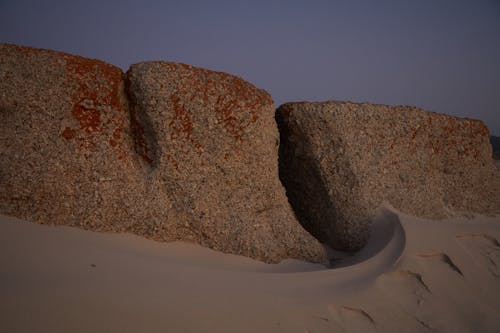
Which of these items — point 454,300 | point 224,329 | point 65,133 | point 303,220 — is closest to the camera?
point 224,329

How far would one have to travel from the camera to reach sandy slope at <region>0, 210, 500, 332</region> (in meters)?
1.83

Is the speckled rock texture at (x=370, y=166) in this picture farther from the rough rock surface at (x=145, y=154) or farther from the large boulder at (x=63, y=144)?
the large boulder at (x=63, y=144)

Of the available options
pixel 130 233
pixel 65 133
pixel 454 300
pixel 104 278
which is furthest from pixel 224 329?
pixel 65 133

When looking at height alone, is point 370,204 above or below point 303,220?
above

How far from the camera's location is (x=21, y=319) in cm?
164

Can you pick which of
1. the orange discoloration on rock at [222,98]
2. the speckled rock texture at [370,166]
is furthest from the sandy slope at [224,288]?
the orange discoloration on rock at [222,98]

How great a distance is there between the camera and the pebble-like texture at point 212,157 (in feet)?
10.4

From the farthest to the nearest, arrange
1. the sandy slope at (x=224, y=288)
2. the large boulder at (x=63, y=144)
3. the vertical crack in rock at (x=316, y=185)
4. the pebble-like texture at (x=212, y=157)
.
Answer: the vertical crack in rock at (x=316, y=185), the pebble-like texture at (x=212, y=157), the large boulder at (x=63, y=144), the sandy slope at (x=224, y=288)

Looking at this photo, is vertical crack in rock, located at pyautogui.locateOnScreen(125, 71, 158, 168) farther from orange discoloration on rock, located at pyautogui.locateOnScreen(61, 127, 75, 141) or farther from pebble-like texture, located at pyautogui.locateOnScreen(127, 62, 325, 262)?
orange discoloration on rock, located at pyautogui.locateOnScreen(61, 127, 75, 141)

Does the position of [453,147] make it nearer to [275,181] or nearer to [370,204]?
[370,204]

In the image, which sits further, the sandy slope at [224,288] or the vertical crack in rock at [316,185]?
the vertical crack in rock at [316,185]

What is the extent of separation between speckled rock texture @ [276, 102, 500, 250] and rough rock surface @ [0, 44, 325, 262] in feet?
1.59

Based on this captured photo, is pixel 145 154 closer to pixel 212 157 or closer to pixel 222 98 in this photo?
pixel 212 157

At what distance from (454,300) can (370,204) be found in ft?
4.16
